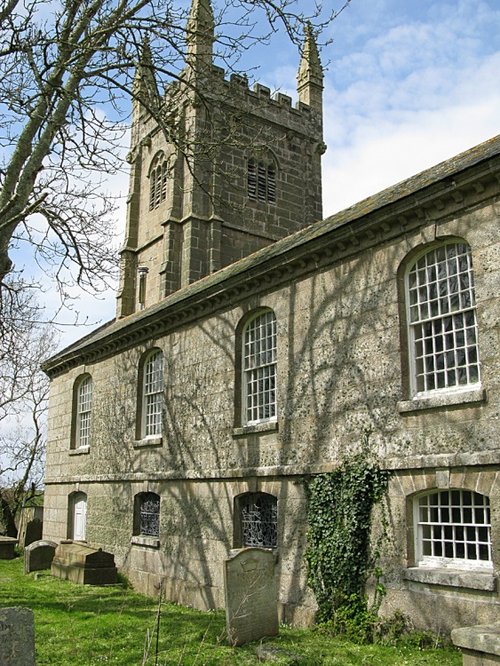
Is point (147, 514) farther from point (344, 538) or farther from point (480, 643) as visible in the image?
point (480, 643)

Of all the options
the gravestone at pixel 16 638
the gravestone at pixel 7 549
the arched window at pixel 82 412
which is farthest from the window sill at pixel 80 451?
the gravestone at pixel 16 638

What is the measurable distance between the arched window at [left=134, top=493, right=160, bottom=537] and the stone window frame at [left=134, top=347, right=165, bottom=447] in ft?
4.48

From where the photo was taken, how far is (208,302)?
50.5 feet

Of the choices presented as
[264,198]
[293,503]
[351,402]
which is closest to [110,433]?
[293,503]

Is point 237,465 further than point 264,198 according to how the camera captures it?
No

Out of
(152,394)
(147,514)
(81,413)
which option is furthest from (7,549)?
(152,394)

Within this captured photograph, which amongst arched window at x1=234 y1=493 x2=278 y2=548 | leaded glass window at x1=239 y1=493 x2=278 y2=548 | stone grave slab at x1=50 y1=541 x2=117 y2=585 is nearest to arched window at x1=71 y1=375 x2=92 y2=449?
stone grave slab at x1=50 y1=541 x2=117 y2=585

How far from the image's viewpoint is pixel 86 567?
1647 centimetres

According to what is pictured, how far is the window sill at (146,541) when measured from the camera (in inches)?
636

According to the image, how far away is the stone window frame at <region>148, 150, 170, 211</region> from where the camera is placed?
29.6 meters

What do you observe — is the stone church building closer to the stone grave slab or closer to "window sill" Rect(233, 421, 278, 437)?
"window sill" Rect(233, 421, 278, 437)

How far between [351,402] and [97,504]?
11.2m

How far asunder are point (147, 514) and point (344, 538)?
785 centimetres

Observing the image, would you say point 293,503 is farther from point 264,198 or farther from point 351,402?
point 264,198
